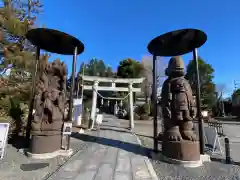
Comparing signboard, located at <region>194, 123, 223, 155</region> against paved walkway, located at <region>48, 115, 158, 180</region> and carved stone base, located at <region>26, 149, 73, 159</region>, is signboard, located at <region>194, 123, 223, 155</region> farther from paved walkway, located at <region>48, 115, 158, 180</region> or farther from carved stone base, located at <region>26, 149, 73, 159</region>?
carved stone base, located at <region>26, 149, 73, 159</region>

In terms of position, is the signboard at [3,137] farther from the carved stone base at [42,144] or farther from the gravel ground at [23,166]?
the carved stone base at [42,144]

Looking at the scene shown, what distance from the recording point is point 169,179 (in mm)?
2777

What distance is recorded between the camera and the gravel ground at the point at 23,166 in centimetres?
273

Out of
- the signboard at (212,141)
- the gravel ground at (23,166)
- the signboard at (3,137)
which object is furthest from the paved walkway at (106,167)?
the signboard at (212,141)

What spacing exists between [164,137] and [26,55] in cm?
638

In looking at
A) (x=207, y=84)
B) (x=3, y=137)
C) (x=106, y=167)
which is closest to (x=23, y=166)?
(x=3, y=137)

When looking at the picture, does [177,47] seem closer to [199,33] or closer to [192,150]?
[199,33]

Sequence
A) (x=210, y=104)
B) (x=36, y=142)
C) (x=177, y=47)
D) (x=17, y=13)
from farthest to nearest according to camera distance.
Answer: (x=210, y=104), (x=17, y=13), (x=177, y=47), (x=36, y=142)

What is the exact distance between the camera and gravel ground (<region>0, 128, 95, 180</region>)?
2.73 m

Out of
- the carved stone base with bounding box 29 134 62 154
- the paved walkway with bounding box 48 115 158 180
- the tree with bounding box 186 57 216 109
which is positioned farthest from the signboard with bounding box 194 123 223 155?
the tree with bounding box 186 57 216 109

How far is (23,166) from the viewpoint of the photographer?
315cm

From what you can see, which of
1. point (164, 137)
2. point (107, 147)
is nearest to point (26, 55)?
point (107, 147)

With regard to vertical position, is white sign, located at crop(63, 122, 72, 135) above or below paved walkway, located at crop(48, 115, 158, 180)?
above

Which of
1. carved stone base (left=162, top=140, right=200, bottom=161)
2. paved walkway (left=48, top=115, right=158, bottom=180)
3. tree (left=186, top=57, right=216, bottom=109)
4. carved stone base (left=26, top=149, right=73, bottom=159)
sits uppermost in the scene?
tree (left=186, top=57, right=216, bottom=109)
